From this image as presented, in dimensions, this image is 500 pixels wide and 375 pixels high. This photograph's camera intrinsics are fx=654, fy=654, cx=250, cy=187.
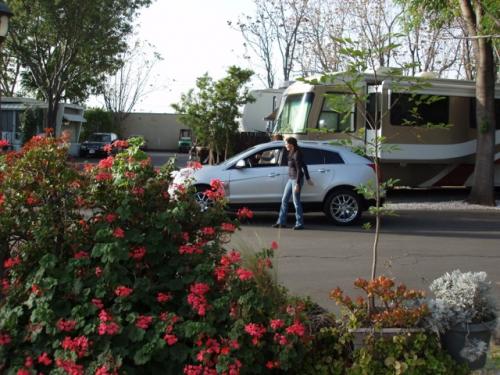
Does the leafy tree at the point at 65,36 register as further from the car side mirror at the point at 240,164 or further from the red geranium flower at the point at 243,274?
the red geranium flower at the point at 243,274

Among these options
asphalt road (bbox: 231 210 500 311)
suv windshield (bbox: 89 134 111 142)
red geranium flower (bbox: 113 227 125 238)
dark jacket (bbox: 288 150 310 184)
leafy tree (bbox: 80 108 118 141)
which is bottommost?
asphalt road (bbox: 231 210 500 311)

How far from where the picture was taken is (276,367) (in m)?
3.77

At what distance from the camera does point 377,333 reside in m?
4.03

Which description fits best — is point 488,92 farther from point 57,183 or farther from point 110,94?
point 110,94

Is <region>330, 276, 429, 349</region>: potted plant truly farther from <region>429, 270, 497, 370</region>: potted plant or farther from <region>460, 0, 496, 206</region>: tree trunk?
<region>460, 0, 496, 206</region>: tree trunk

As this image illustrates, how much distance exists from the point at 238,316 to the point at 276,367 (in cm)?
36

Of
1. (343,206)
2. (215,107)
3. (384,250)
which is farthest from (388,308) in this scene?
(215,107)

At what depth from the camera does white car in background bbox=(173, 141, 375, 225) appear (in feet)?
42.6

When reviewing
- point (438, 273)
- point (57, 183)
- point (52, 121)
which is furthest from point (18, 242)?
point (52, 121)

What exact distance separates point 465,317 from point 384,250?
6.45 meters

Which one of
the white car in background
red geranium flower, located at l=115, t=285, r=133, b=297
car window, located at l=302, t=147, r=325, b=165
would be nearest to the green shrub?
red geranium flower, located at l=115, t=285, r=133, b=297

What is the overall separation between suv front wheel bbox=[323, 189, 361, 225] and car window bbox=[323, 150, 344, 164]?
1.98ft

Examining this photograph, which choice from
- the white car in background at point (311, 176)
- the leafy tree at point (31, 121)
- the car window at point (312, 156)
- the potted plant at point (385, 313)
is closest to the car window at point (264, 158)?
the white car in background at point (311, 176)

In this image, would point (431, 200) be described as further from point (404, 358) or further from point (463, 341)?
point (404, 358)
